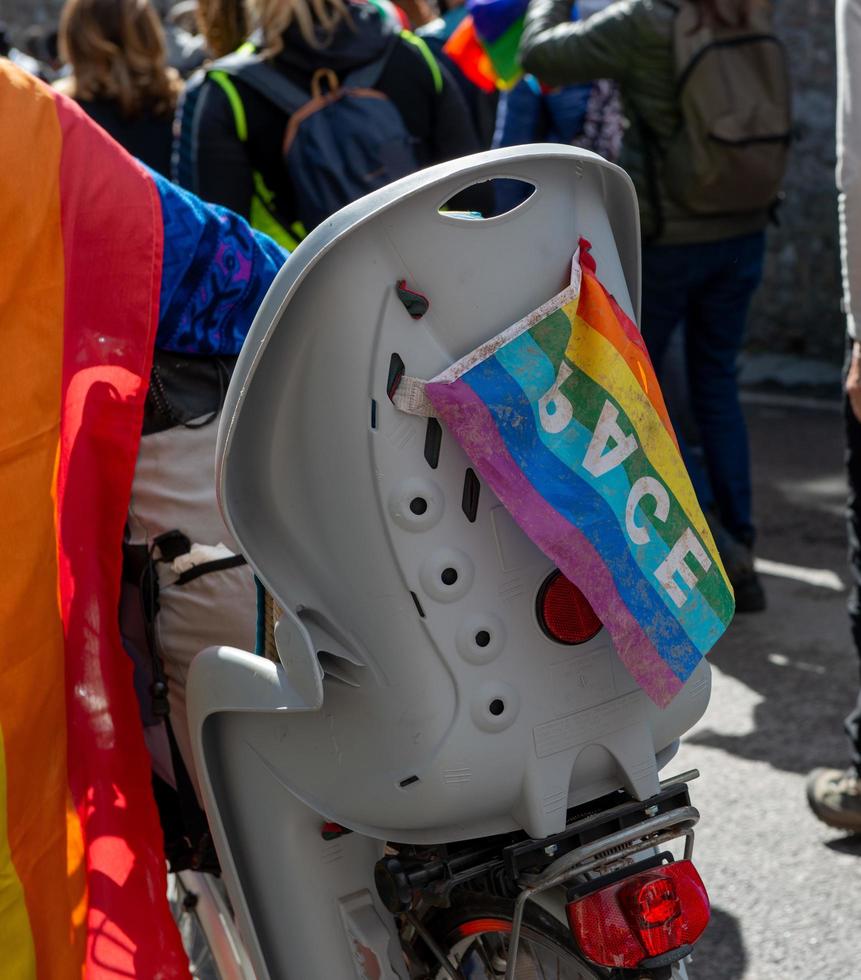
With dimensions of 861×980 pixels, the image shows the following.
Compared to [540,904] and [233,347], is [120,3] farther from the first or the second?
[540,904]

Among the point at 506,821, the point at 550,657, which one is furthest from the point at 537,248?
the point at 506,821

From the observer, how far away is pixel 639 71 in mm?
4578

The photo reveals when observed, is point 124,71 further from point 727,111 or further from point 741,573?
point 741,573

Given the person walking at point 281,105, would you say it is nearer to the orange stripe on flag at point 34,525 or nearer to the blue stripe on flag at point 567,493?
the orange stripe on flag at point 34,525

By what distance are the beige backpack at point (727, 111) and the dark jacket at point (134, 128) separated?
1.61 m

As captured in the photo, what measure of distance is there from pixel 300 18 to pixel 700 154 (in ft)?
5.13

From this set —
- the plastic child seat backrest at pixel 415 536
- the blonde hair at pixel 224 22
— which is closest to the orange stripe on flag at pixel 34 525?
the plastic child seat backrest at pixel 415 536

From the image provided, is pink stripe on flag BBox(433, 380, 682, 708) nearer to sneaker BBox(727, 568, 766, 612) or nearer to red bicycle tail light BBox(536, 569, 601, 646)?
red bicycle tail light BBox(536, 569, 601, 646)

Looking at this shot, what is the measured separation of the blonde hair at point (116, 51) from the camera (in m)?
4.61

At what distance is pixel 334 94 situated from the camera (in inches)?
142

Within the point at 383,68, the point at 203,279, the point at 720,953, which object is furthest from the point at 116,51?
the point at 720,953

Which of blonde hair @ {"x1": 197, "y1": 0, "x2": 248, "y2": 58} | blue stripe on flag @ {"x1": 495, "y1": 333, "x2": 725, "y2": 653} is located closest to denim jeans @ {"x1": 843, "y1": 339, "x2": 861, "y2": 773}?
blue stripe on flag @ {"x1": 495, "y1": 333, "x2": 725, "y2": 653}

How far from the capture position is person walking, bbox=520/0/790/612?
14.8ft

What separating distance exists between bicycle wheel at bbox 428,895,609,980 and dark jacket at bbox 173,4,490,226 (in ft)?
7.16
